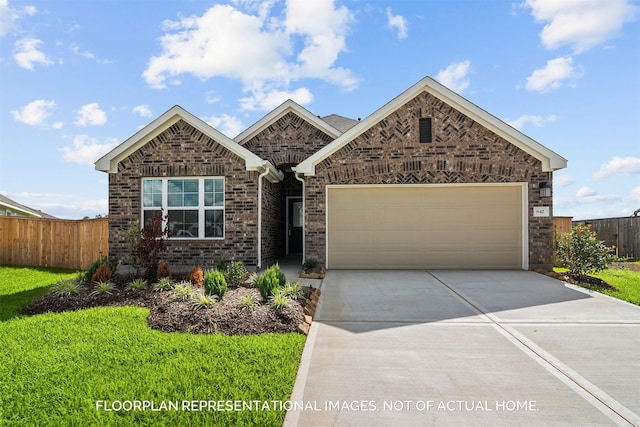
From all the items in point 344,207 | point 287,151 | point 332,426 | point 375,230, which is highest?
point 287,151

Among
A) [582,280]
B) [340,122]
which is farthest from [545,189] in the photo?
[340,122]

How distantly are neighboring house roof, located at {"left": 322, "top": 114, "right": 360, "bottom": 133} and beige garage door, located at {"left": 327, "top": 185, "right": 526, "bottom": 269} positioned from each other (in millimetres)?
4910

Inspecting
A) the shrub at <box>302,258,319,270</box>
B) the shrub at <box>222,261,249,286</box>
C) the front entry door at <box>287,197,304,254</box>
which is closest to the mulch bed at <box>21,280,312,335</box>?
the shrub at <box>222,261,249,286</box>

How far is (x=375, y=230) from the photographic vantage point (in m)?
10.9

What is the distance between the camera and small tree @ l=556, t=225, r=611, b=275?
9.05 m

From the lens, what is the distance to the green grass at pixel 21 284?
22.8ft

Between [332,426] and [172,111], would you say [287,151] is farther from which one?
[332,426]

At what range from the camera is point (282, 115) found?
1312cm

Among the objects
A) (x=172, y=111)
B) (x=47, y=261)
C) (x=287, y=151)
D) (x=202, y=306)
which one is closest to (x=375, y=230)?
(x=287, y=151)

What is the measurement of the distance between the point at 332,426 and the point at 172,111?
9921 mm

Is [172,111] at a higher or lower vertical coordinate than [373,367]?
higher

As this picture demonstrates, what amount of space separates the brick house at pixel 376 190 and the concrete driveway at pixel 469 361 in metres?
3.46

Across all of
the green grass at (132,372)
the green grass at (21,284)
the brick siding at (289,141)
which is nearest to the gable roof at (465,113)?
the brick siding at (289,141)

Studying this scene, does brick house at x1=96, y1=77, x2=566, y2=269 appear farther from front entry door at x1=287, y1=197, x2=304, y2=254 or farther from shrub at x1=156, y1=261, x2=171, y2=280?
front entry door at x1=287, y1=197, x2=304, y2=254
